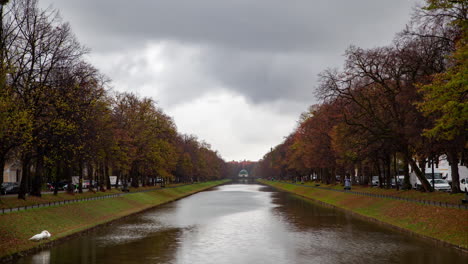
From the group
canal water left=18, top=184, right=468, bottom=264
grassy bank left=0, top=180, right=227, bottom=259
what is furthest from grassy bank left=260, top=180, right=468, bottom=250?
grassy bank left=0, top=180, right=227, bottom=259

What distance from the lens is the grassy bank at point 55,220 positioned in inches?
1017

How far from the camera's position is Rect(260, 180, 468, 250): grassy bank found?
28.4 m

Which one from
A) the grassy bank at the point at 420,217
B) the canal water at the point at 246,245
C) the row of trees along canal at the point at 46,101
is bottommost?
the canal water at the point at 246,245

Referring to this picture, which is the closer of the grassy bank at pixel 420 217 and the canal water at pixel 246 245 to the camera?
the canal water at pixel 246 245

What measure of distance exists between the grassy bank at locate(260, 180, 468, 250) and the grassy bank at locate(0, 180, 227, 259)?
24.4m

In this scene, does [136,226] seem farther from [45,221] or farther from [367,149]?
[367,149]

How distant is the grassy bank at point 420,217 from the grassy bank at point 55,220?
80.1ft

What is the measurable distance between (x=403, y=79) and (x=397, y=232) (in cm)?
2041

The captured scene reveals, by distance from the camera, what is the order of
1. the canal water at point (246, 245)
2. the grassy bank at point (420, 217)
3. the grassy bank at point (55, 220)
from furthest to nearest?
the grassy bank at point (420, 217) → the grassy bank at point (55, 220) → the canal water at point (246, 245)

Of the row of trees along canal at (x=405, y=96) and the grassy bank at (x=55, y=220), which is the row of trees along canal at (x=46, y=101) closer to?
the grassy bank at (x=55, y=220)

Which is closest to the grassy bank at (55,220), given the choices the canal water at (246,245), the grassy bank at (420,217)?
the canal water at (246,245)

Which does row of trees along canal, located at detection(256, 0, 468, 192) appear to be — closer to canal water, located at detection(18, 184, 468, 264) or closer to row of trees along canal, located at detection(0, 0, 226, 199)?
canal water, located at detection(18, 184, 468, 264)

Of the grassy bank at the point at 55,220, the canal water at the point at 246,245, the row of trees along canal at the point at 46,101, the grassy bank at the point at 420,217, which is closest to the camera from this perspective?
the canal water at the point at 246,245

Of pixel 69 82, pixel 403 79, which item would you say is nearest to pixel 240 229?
pixel 69 82
